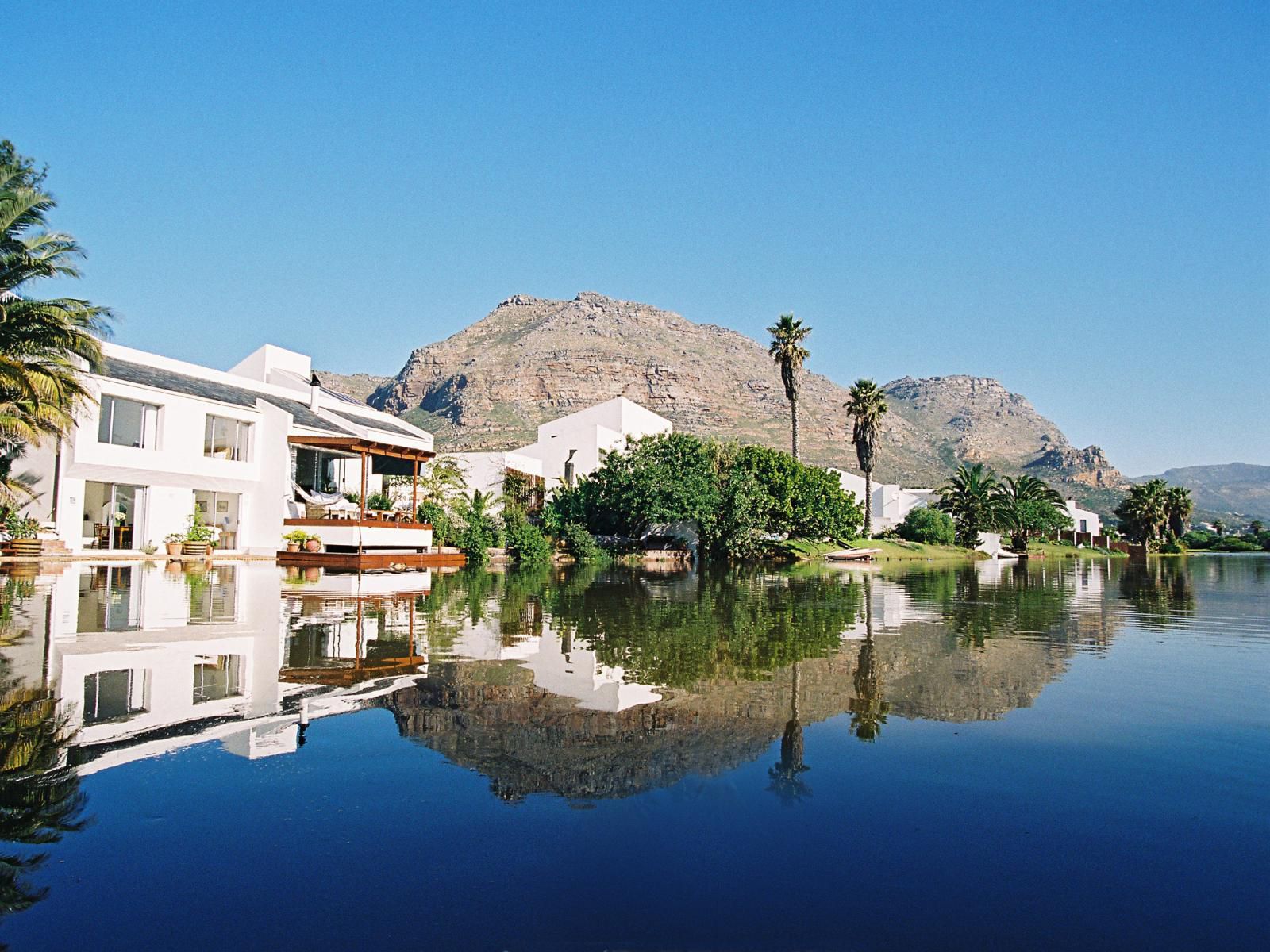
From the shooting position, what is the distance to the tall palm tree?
21297mm

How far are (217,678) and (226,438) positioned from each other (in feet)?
80.9

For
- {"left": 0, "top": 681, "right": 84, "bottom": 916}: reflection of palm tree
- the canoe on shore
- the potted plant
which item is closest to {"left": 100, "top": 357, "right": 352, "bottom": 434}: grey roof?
the potted plant

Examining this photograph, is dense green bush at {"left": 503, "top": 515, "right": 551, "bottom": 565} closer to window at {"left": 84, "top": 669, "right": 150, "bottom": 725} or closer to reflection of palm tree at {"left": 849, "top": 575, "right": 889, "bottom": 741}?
reflection of palm tree at {"left": 849, "top": 575, "right": 889, "bottom": 741}

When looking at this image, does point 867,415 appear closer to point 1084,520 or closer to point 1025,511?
point 1025,511

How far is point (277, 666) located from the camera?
28.7 ft

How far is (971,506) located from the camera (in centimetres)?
7450

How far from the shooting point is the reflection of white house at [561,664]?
24.8 ft

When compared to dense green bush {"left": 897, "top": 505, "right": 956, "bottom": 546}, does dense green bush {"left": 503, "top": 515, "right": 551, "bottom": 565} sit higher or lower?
lower

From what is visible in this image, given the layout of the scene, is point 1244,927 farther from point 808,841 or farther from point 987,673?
point 987,673

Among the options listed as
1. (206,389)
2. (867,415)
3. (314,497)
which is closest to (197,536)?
(314,497)

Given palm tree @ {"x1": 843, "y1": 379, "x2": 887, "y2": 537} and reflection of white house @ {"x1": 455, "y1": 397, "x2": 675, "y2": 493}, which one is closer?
reflection of white house @ {"x1": 455, "y1": 397, "x2": 675, "y2": 493}

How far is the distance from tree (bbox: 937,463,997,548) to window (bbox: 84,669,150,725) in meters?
72.3

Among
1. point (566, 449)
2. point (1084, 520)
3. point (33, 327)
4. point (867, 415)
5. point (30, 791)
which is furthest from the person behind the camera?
point (1084, 520)

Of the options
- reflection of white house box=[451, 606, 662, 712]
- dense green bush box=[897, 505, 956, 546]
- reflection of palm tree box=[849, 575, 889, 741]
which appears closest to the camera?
reflection of palm tree box=[849, 575, 889, 741]
